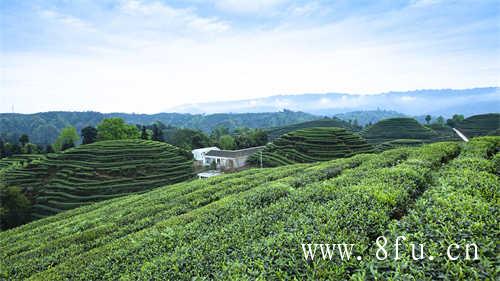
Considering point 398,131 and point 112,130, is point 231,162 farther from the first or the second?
point 398,131

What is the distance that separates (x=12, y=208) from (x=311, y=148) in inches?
1616

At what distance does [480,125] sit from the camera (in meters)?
65.8

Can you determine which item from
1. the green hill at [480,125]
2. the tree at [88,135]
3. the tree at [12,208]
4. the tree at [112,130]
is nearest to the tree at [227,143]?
the tree at [112,130]

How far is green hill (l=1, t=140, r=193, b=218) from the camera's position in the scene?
2794cm

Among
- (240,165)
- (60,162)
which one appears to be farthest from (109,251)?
(240,165)

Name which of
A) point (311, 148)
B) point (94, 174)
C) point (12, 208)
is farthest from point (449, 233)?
point (311, 148)

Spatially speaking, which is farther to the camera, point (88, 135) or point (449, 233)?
point (88, 135)

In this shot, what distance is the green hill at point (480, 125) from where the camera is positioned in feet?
193

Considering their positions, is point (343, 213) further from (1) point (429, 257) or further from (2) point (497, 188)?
(2) point (497, 188)

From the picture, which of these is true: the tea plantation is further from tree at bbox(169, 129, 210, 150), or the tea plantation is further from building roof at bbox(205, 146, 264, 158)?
tree at bbox(169, 129, 210, 150)

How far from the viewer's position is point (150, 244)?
6336mm

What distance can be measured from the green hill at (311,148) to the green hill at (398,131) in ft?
80.9

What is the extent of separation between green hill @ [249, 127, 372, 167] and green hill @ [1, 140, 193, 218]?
50.9 feet

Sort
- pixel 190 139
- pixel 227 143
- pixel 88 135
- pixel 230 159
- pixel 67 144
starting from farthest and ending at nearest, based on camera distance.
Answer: pixel 190 139 < pixel 227 143 < pixel 67 144 < pixel 88 135 < pixel 230 159
